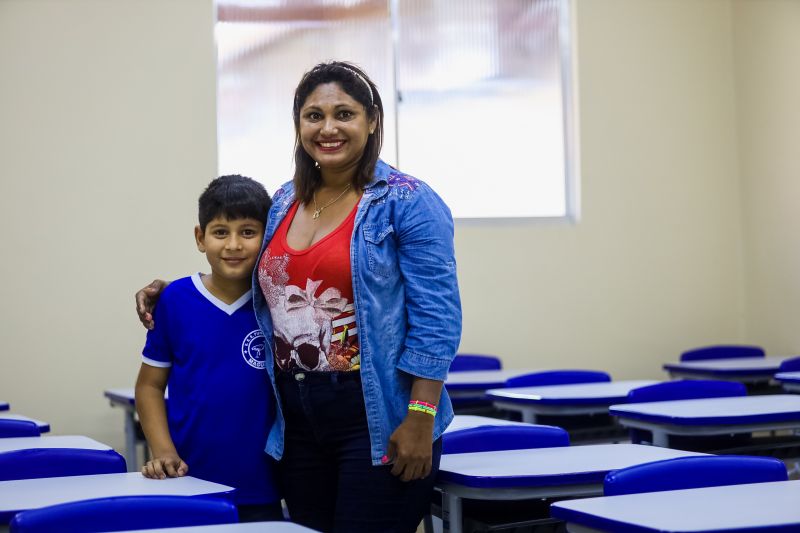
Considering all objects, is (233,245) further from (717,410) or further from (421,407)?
(717,410)

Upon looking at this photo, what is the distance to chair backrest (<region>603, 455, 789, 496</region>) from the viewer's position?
194 cm

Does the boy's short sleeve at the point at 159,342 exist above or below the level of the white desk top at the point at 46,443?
above

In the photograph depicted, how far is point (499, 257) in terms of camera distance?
18.8 ft

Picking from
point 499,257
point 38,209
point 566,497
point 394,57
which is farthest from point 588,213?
point 566,497

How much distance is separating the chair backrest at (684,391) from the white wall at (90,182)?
2653 millimetres

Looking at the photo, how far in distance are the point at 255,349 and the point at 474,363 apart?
3.12 m

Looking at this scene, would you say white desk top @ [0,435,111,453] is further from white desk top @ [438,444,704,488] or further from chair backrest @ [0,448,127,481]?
white desk top @ [438,444,704,488]

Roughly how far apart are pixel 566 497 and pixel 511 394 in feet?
4.94

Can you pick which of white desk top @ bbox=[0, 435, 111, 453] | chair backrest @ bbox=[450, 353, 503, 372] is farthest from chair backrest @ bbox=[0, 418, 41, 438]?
chair backrest @ bbox=[450, 353, 503, 372]

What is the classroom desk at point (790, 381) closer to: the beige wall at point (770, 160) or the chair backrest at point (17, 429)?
the beige wall at point (770, 160)

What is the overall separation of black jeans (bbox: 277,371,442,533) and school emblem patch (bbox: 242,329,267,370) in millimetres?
134

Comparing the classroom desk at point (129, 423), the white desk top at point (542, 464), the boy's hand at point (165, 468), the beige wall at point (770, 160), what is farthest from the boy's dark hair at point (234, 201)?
the beige wall at point (770, 160)

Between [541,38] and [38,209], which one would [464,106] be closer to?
[541,38]

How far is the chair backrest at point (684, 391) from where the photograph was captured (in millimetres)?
3573
